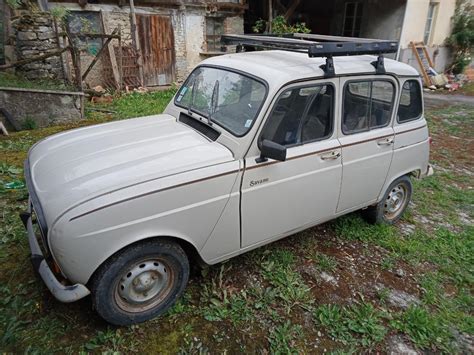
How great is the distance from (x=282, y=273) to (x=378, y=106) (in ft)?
6.84

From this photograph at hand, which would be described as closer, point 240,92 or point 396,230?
point 240,92

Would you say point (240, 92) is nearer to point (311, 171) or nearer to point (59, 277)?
point (311, 171)

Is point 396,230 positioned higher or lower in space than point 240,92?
lower

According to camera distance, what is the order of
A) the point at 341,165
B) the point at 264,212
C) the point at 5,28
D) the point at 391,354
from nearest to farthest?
the point at 391,354 < the point at 264,212 < the point at 341,165 < the point at 5,28

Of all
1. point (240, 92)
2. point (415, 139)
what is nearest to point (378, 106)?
point (415, 139)

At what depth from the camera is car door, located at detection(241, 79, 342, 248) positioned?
9.27 ft

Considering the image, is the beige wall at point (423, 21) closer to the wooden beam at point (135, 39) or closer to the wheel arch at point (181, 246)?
the wooden beam at point (135, 39)

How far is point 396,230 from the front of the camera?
4.27 metres

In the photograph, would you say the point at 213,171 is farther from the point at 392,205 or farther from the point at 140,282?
the point at 392,205

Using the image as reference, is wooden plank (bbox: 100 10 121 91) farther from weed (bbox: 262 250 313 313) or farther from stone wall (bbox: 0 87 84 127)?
weed (bbox: 262 250 313 313)

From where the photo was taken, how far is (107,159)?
261 cm

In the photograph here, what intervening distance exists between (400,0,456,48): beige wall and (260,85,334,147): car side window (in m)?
12.8

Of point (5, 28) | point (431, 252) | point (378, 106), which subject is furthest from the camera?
point (5, 28)

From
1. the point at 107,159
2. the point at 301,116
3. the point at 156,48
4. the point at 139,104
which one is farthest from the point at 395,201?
the point at 156,48
